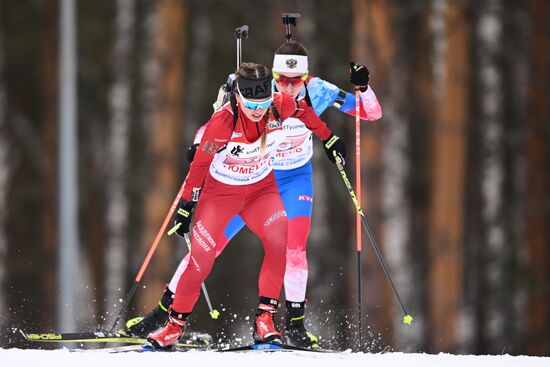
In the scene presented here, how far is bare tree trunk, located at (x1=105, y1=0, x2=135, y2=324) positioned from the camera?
19734mm

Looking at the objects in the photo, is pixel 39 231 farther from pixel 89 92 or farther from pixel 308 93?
pixel 308 93

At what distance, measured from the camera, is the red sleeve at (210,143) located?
751 cm

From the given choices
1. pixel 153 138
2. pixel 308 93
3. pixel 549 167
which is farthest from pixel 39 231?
pixel 308 93

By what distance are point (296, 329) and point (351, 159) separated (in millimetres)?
10868

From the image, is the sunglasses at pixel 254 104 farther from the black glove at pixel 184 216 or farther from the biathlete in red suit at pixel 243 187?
the black glove at pixel 184 216

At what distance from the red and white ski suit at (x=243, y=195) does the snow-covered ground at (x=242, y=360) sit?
521 millimetres

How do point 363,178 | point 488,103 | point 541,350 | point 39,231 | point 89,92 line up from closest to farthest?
point 363,178
point 488,103
point 541,350
point 89,92
point 39,231

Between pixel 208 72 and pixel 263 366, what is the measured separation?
17469 millimetres

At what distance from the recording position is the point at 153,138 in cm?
1764

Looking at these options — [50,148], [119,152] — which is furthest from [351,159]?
[50,148]

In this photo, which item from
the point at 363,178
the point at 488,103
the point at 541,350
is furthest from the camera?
the point at 541,350

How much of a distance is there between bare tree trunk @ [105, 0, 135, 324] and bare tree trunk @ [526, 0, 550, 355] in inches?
246

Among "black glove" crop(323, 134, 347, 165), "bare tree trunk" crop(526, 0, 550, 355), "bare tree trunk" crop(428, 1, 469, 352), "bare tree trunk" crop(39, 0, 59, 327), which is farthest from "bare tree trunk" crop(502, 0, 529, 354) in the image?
"black glove" crop(323, 134, 347, 165)

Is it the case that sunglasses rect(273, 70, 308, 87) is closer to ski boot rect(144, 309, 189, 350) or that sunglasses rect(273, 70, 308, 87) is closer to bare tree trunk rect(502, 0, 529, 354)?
ski boot rect(144, 309, 189, 350)
